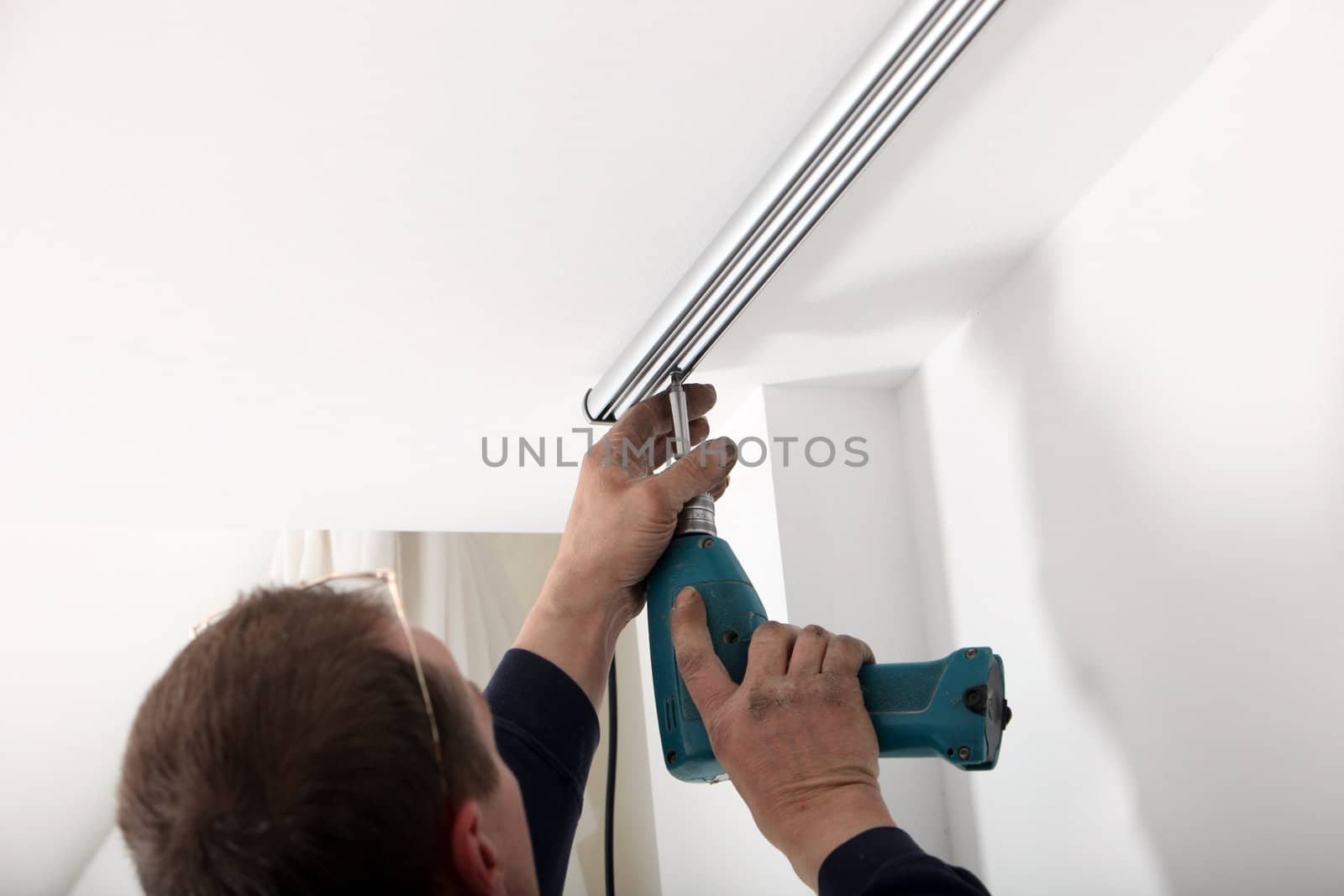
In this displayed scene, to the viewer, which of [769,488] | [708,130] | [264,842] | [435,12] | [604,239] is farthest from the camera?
[769,488]

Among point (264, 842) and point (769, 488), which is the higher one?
point (769, 488)

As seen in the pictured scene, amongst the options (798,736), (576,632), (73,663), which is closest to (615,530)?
(576,632)

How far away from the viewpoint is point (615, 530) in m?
0.88

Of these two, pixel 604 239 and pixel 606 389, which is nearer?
pixel 604 239

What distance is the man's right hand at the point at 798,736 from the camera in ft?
2.15

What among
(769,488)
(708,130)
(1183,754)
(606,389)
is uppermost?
(708,130)

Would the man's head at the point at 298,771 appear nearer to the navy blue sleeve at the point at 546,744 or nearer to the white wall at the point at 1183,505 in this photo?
the navy blue sleeve at the point at 546,744

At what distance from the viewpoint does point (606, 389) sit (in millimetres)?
986

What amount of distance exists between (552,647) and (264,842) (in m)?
0.45

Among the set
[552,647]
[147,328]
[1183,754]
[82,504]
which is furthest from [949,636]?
[82,504]

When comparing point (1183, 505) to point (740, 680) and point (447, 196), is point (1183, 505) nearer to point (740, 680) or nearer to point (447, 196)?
point (740, 680)

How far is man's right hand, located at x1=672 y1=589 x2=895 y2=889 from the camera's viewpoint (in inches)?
25.9

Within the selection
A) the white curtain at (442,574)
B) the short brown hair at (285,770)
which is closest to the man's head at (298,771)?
the short brown hair at (285,770)

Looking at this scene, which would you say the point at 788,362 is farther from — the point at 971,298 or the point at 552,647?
the point at 552,647
